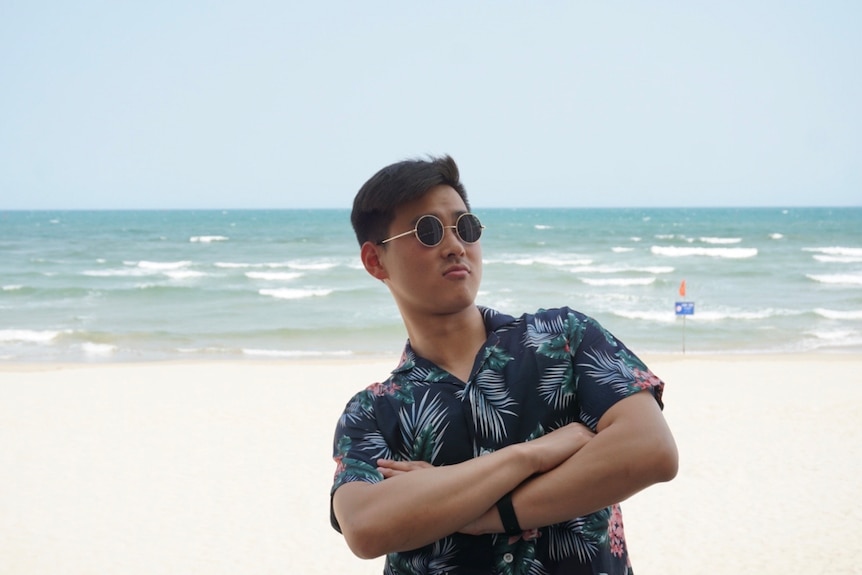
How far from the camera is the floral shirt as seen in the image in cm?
176

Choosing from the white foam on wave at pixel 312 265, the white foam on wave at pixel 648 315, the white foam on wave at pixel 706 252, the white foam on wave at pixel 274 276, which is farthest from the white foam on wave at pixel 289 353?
the white foam on wave at pixel 706 252

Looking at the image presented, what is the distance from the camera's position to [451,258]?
75.3 inches

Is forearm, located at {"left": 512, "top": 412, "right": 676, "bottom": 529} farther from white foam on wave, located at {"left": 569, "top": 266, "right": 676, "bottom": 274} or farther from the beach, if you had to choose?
white foam on wave, located at {"left": 569, "top": 266, "right": 676, "bottom": 274}

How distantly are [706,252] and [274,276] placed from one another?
2233 cm

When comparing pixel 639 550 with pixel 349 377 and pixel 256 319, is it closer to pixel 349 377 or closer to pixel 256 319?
pixel 349 377

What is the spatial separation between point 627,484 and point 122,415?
1079cm

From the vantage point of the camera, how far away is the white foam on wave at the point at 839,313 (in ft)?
72.1

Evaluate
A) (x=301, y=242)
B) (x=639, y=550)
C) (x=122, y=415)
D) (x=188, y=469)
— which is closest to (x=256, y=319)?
(x=122, y=415)

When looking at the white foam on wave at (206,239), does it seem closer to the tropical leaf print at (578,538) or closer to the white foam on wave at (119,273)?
the white foam on wave at (119,273)

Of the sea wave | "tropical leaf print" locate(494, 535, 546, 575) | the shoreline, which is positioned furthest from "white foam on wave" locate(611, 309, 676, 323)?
"tropical leaf print" locate(494, 535, 546, 575)

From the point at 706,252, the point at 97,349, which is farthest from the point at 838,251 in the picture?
the point at 97,349

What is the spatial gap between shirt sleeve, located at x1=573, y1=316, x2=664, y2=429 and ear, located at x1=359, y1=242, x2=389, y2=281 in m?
0.52

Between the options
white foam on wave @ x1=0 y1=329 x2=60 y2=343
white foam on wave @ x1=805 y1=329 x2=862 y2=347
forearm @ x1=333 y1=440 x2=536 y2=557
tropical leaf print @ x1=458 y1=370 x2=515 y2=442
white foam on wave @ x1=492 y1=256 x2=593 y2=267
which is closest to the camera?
forearm @ x1=333 y1=440 x2=536 y2=557

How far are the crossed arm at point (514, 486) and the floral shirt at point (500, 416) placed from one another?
0.06 metres
